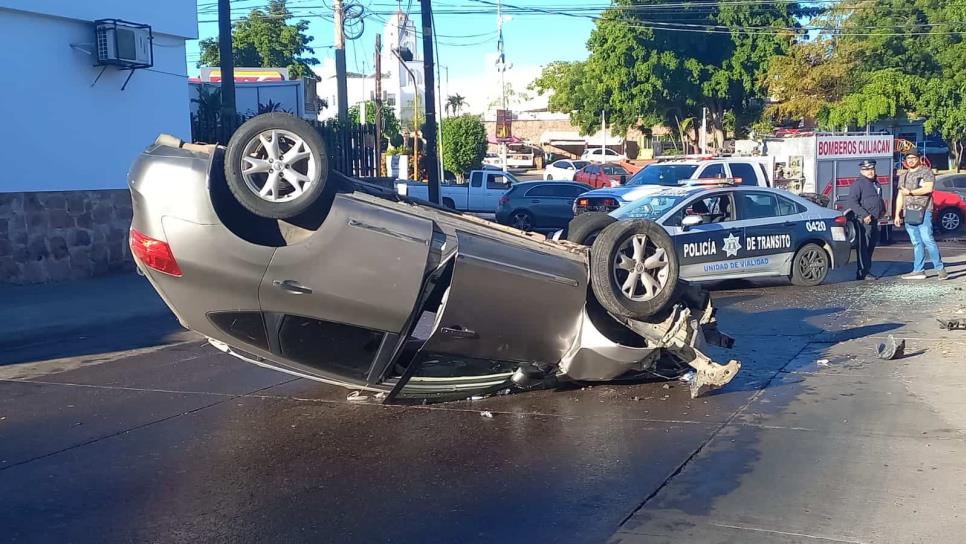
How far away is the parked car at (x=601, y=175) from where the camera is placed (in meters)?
41.8

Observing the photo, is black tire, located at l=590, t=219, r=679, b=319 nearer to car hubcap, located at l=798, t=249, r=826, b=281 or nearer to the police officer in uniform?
car hubcap, located at l=798, t=249, r=826, b=281

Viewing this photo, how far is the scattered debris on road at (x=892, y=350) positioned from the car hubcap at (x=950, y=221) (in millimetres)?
17165

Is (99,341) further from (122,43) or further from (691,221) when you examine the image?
(122,43)

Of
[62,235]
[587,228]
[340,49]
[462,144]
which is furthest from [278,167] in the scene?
[462,144]

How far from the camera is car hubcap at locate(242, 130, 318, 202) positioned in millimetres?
6074

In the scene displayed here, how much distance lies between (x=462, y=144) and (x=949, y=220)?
30.8 meters

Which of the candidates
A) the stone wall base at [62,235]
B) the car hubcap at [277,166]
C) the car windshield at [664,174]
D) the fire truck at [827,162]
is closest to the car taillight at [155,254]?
the car hubcap at [277,166]

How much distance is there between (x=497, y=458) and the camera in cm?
620

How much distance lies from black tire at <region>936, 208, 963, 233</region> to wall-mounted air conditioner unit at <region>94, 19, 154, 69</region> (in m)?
18.9

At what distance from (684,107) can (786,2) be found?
7.02 m

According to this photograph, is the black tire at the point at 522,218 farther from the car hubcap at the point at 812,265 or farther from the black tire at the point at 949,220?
the car hubcap at the point at 812,265

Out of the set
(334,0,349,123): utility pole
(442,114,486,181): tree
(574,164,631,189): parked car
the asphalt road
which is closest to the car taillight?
the asphalt road

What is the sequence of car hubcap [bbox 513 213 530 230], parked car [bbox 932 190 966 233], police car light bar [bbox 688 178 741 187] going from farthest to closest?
car hubcap [bbox 513 213 530 230] < parked car [bbox 932 190 966 233] < police car light bar [bbox 688 178 741 187]

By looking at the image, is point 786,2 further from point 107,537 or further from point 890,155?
point 107,537
